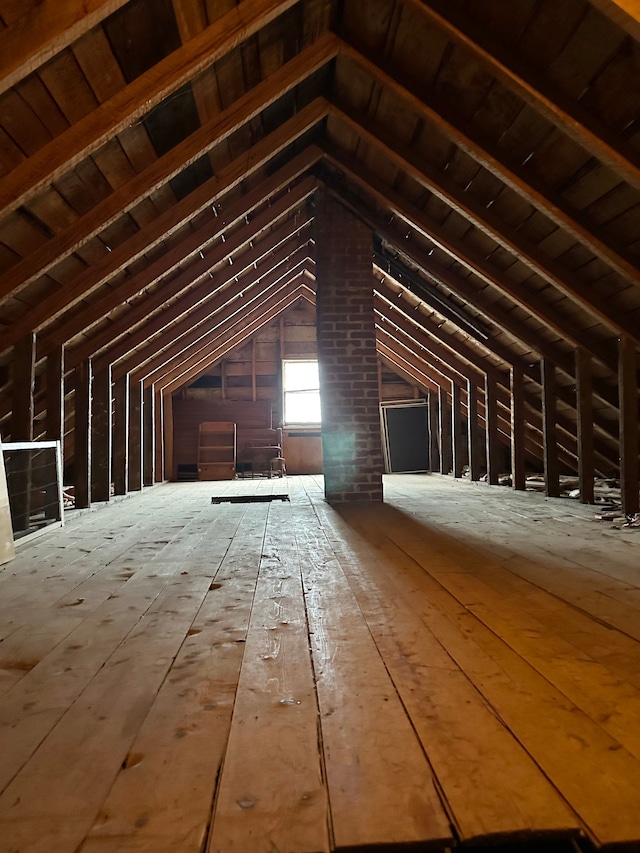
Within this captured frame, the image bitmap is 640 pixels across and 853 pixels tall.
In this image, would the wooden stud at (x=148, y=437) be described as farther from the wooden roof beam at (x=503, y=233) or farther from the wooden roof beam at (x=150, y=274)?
the wooden roof beam at (x=503, y=233)

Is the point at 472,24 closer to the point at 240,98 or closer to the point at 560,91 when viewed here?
the point at 560,91

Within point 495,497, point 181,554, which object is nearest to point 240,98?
point 181,554

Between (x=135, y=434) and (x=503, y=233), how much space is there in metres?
5.75

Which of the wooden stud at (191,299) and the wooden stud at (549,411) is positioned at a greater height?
the wooden stud at (191,299)

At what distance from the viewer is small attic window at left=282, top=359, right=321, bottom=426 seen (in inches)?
481

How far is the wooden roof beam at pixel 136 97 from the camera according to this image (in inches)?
106

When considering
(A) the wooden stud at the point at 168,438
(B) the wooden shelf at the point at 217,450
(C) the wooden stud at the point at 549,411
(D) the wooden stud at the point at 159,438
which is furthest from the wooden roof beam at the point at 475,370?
(A) the wooden stud at the point at 168,438

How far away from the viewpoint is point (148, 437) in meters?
9.03

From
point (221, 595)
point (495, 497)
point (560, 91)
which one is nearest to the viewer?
point (221, 595)

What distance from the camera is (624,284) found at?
4129 millimetres

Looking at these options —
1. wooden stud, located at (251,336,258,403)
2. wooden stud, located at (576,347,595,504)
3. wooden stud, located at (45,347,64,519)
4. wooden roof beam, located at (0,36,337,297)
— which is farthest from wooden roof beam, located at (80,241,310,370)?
wooden stud, located at (576,347,595,504)

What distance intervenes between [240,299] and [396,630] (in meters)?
7.26

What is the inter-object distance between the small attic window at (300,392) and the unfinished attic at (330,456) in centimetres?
425

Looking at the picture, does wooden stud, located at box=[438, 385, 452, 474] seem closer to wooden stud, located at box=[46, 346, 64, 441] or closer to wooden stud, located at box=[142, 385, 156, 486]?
wooden stud, located at box=[142, 385, 156, 486]
